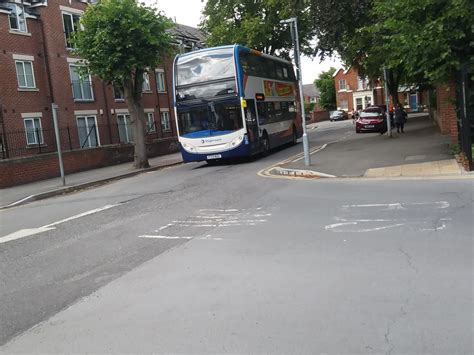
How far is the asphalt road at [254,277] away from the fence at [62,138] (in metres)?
14.8

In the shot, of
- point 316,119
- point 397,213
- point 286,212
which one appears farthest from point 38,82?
point 316,119

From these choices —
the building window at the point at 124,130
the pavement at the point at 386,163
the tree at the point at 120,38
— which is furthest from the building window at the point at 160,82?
the pavement at the point at 386,163

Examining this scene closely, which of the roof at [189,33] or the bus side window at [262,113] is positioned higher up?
→ the roof at [189,33]

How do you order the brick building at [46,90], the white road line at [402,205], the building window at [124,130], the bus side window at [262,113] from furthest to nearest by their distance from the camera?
the building window at [124,130]
the brick building at [46,90]
the bus side window at [262,113]
the white road line at [402,205]

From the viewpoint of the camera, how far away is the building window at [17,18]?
26266 millimetres

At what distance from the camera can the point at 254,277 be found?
5.71 m

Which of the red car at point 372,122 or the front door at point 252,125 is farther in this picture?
the red car at point 372,122

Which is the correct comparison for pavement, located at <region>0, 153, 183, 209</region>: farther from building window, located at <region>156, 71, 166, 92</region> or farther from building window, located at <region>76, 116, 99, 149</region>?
building window, located at <region>156, 71, 166, 92</region>

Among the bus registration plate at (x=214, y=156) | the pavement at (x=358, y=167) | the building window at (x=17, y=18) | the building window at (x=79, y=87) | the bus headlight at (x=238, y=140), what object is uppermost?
the building window at (x=17, y=18)

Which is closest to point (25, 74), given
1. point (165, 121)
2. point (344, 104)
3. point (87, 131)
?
point (87, 131)

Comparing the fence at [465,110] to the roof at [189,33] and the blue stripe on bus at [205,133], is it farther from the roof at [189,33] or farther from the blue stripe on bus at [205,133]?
the roof at [189,33]

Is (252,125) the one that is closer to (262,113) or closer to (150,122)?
(262,113)

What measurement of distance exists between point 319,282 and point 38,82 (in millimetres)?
25730

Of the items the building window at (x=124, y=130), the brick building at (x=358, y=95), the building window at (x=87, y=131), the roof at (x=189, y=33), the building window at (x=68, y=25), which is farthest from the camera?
the brick building at (x=358, y=95)
